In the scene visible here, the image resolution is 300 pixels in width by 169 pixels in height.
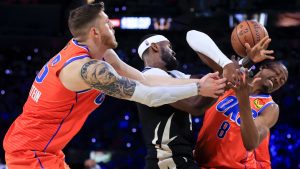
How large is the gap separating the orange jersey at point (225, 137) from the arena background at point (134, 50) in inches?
211

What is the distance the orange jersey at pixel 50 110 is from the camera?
3.48 meters

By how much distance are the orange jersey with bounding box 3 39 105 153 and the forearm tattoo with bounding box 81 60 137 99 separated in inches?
8.2

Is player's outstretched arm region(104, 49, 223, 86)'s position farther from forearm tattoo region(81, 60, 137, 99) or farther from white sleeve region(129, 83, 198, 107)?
forearm tattoo region(81, 60, 137, 99)

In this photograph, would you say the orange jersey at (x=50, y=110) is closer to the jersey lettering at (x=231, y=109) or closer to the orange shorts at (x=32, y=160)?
the orange shorts at (x=32, y=160)

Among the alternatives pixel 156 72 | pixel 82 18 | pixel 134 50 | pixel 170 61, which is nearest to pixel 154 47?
pixel 170 61

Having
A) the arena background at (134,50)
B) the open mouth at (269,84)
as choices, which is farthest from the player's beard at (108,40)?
the arena background at (134,50)

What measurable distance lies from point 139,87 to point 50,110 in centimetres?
63

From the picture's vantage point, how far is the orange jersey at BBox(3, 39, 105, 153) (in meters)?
3.48

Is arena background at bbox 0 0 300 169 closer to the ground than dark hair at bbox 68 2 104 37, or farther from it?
closer to the ground

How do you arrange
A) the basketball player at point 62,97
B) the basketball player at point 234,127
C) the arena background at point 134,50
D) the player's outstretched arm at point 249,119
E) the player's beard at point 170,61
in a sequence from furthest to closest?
1. the arena background at point 134,50
2. the player's beard at point 170,61
3. the basketball player at point 234,127
4. the basketball player at point 62,97
5. the player's outstretched arm at point 249,119

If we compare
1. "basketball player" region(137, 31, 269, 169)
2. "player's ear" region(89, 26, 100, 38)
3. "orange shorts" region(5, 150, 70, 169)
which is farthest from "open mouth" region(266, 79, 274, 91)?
"orange shorts" region(5, 150, 70, 169)

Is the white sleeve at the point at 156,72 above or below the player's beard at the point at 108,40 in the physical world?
below

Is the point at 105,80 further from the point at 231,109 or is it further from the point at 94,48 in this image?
the point at 231,109

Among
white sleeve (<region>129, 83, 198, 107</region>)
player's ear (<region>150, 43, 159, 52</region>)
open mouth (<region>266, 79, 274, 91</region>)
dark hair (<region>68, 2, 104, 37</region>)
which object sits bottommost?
open mouth (<region>266, 79, 274, 91</region>)
